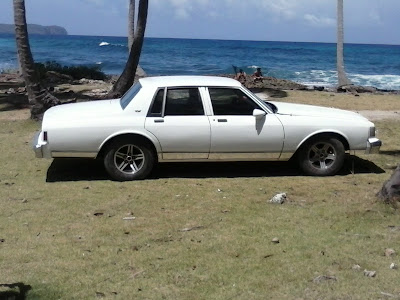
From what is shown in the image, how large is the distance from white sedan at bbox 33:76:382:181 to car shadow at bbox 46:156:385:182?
0.43 metres

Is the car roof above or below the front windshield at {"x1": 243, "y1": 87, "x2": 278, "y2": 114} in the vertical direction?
above

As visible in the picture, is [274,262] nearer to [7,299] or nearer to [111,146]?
[7,299]

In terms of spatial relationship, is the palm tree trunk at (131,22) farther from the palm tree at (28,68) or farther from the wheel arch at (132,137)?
the wheel arch at (132,137)

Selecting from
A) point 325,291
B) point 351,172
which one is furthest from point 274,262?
point 351,172

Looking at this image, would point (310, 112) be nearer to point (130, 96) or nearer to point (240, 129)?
point (240, 129)

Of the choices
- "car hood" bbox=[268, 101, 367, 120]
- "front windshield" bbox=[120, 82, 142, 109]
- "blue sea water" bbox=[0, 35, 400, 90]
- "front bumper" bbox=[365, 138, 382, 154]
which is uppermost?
"front windshield" bbox=[120, 82, 142, 109]

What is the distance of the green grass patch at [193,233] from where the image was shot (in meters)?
4.99

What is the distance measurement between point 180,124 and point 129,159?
0.85 meters

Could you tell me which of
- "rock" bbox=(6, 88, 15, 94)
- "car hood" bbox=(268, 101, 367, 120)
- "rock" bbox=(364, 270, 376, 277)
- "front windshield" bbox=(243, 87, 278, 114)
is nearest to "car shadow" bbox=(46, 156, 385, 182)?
"car hood" bbox=(268, 101, 367, 120)

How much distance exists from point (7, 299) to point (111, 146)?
3.82m

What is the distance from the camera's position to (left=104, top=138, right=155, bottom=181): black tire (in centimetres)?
838

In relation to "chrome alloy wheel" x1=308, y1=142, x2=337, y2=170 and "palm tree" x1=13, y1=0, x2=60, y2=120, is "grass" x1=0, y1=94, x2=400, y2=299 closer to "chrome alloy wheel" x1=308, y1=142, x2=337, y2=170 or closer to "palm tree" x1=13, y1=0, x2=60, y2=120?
"chrome alloy wheel" x1=308, y1=142, x2=337, y2=170

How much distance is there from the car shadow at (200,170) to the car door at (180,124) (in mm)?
569

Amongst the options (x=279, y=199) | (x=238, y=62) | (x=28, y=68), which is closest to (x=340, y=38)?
(x=28, y=68)
